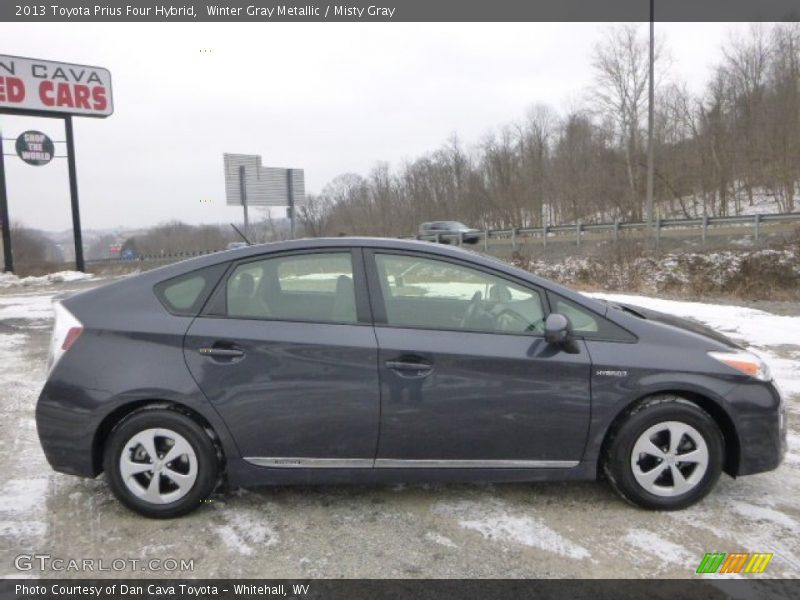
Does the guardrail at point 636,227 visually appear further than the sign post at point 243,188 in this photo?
Yes

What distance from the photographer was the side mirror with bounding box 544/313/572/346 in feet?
9.62

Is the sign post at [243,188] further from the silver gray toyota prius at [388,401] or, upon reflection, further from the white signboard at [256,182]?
the silver gray toyota prius at [388,401]

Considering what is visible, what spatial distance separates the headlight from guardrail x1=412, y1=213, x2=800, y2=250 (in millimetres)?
19469

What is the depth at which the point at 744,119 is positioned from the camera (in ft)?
125

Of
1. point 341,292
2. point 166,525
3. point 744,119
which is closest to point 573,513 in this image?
point 341,292

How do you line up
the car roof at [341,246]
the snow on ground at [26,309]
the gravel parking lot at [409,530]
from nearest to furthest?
the gravel parking lot at [409,530] < the car roof at [341,246] < the snow on ground at [26,309]

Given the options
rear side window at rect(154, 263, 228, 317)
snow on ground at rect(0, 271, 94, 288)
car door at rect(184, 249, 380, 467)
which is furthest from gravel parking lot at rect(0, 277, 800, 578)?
snow on ground at rect(0, 271, 94, 288)

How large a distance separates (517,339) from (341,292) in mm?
1042

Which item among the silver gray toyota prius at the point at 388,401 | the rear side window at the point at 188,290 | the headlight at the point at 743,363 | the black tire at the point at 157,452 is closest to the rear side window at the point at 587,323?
the silver gray toyota prius at the point at 388,401

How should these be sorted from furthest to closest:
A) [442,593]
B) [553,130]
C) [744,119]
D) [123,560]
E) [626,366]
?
1. [553,130]
2. [744,119]
3. [626,366]
4. [123,560]
5. [442,593]

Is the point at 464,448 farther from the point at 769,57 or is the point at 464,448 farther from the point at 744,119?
the point at 769,57

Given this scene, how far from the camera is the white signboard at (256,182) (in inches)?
657

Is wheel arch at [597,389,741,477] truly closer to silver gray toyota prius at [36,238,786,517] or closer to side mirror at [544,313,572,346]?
silver gray toyota prius at [36,238,786,517]

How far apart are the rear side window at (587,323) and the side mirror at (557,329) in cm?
16
